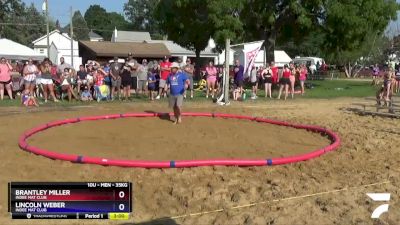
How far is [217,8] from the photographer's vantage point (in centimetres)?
2691

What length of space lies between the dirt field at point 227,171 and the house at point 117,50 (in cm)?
3596

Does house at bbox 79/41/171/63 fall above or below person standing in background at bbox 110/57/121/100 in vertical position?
above

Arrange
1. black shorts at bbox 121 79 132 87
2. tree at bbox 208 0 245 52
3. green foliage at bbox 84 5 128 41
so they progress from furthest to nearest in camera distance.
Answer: green foliage at bbox 84 5 128 41
tree at bbox 208 0 245 52
black shorts at bbox 121 79 132 87

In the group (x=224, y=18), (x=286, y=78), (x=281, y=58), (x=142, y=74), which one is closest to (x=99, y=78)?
(x=142, y=74)

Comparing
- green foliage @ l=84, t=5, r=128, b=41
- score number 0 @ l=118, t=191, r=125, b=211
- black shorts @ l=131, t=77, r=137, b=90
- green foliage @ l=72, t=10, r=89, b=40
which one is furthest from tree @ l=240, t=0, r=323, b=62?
green foliage @ l=84, t=5, r=128, b=41

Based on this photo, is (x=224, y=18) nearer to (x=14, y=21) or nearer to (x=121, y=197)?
(x=121, y=197)

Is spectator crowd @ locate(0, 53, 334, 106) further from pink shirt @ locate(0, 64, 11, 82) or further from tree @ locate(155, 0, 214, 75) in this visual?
tree @ locate(155, 0, 214, 75)

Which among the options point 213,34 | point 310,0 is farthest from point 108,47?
point 310,0

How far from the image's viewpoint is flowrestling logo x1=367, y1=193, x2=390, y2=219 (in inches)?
245

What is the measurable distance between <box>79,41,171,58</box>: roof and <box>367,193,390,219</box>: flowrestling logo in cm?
4338

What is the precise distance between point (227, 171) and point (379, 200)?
7.92 feet

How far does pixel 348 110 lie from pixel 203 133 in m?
7.67
